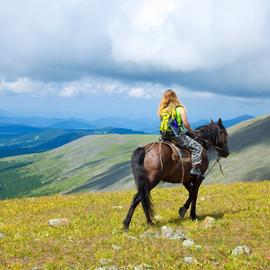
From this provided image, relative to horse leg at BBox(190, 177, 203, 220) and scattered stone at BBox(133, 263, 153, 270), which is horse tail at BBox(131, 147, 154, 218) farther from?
scattered stone at BBox(133, 263, 153, 270)

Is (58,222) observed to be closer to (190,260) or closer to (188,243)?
(188,243)

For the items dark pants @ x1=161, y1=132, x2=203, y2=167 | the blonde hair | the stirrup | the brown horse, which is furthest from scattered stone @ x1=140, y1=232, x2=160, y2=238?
the blonde hair

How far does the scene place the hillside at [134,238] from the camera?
11.2 meters

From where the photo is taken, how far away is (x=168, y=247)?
12.6 m

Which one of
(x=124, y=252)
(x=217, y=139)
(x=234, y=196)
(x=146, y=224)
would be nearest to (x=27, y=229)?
(x=146, y=224)

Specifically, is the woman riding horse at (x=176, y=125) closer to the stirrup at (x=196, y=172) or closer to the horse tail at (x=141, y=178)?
the stirrup at (x=196, y=172)

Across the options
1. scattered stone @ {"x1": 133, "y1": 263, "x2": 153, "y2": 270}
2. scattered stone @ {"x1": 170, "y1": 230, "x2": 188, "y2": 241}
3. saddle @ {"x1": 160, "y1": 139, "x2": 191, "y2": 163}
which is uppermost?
saddle @ {"x1": 160, "y1": 139, "x2": 191, "y2": 163}

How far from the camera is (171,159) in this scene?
52.9 feet

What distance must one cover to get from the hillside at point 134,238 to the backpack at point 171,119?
12.6ft

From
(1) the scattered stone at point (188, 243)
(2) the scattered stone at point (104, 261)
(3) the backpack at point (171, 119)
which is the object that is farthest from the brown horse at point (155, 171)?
(2) the scattered stone at point (104, 261)

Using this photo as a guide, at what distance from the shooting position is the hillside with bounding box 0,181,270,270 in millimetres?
11235

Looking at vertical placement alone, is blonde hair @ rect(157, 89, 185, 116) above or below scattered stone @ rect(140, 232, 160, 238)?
above

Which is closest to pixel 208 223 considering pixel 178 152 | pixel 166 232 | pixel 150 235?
pixel 166 232

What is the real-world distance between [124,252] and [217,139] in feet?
26.1
